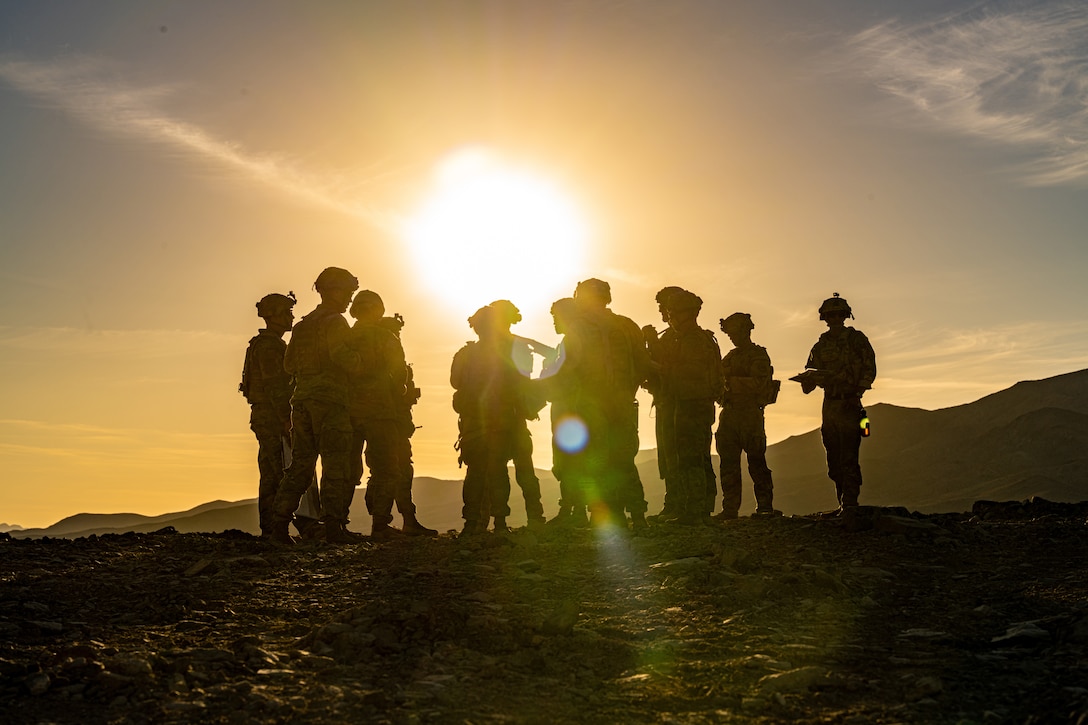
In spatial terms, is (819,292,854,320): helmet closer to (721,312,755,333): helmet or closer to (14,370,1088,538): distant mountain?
(721,312,755,333): helmet

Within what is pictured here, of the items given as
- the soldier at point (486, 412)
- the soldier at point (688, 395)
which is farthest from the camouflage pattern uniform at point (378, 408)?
the soldier at point (688, 395)

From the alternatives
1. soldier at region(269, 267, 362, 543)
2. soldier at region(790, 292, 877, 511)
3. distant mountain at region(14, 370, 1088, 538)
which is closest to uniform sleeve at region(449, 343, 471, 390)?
soldier at region(269, 267, 362, 543)

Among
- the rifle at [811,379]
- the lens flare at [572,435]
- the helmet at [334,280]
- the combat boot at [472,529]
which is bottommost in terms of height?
the combat boot at [472,529]

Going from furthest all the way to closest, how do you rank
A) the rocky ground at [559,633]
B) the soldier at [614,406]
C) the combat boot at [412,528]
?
the combat boot at [412,528] → the soldier at [614,406] → the rocky ground at [559,633]

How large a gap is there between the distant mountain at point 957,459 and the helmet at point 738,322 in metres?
24.0

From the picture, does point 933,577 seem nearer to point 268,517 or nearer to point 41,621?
point 41,621

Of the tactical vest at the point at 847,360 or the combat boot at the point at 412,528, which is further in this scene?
the combat boot at the point at 412,528

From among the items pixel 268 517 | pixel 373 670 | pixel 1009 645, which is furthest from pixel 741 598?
pixel 268 517

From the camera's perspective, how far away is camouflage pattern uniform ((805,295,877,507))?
40.1 ft

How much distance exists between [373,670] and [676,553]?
4.09 m

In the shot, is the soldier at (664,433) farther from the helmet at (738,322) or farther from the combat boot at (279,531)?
the combat boot at (279,531)

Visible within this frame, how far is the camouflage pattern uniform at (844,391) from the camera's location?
40.1 ft

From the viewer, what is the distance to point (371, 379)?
11773 millimetres

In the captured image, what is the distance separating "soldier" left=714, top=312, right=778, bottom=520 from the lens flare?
333cm
